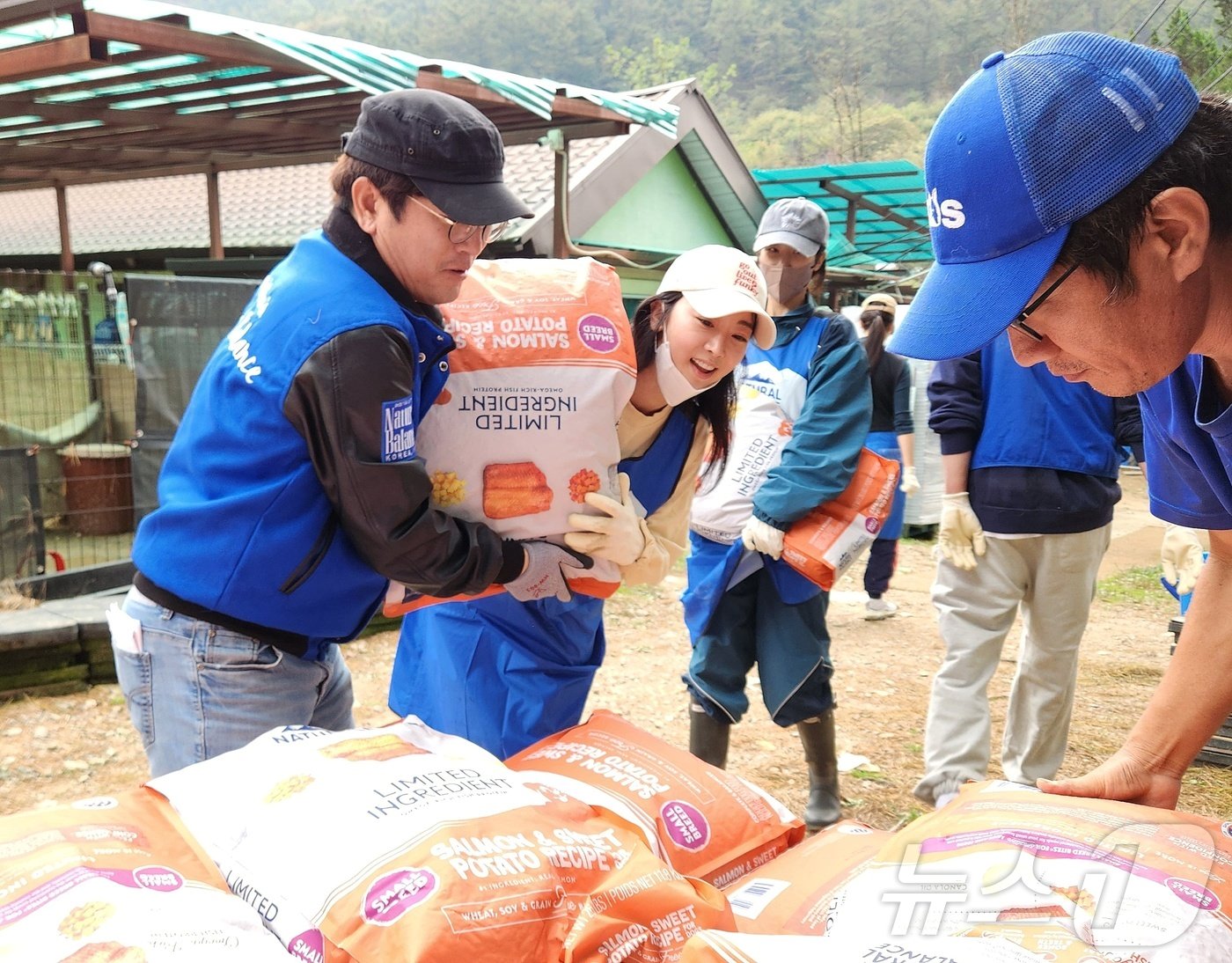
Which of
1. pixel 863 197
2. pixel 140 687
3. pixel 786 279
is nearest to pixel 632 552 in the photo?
pixel 140 687

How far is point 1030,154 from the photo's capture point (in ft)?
3.60

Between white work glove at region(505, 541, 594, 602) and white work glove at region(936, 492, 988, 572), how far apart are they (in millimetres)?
1888

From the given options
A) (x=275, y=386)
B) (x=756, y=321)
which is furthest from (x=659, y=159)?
(x=275, y=386)

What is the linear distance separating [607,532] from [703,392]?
60 cm

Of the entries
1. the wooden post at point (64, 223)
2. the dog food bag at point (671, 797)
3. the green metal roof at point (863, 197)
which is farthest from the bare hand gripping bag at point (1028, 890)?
the green metal roof at point (863, 197)

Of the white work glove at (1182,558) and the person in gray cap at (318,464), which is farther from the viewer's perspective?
the white work glove at (1182,558)

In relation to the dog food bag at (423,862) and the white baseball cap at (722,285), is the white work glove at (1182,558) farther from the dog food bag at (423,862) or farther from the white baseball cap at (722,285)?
the dog food bag at (423,862)

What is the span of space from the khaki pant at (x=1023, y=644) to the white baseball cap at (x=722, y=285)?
1566 mm

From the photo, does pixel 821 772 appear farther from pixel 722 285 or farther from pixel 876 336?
pixel 876 336

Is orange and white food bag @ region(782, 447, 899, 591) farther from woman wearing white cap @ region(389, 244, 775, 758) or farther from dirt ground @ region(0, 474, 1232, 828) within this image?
dirt ground @ region(0, 474, 1232, 828)

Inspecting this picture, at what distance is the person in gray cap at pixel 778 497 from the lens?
340cm

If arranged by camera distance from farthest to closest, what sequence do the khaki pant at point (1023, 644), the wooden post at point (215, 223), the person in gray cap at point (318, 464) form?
the wooden post at point (215, 223), the khaki pant at point (1023, 644), the person in gray cap at point (318, 464)

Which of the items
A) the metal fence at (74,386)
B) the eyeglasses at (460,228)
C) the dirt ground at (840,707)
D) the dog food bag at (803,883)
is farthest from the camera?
the metal fence at (74,386)

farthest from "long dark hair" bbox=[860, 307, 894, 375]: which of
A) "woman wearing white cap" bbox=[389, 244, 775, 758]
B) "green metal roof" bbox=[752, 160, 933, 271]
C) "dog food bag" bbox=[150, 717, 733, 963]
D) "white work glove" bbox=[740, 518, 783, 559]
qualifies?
"green metal roof" bbox=[752, 160, 933, 271]
